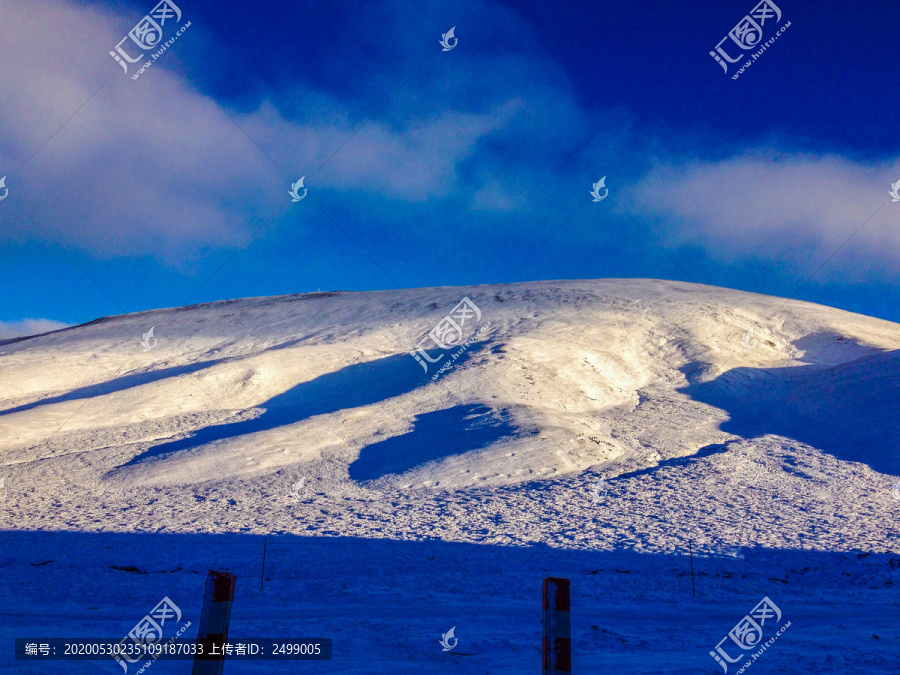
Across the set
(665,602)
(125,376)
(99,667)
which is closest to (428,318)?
(125,376)

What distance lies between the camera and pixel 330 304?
30.7 m

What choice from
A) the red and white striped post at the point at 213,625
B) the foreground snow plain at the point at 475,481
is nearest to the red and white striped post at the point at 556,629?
the red and white striped post at the point at 213,625

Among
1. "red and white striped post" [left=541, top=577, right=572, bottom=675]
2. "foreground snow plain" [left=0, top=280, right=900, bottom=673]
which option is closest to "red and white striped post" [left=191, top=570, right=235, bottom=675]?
"red and white striped post" [left=541, top=577, right=572, bottom=675]

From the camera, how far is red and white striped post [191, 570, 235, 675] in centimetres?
347

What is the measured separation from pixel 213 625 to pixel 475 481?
974 cm

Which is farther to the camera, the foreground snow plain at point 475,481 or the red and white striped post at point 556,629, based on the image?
the foreground snow plain at point 475,481

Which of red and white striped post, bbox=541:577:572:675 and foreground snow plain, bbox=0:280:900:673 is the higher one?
foreground snow plain, bbox=0:280:900:673

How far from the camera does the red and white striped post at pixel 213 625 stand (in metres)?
3.47

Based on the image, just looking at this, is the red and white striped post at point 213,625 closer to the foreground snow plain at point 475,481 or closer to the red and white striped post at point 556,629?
the red and white striped post at point 556,629

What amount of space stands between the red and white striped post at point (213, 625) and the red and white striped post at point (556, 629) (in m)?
1.86

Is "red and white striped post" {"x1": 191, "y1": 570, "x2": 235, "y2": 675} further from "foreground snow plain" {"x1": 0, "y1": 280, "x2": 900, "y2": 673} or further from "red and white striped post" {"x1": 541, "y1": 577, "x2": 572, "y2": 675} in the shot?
"foreground snow plain" {"x1": 0, "y1": 280, "x2": 900, "y2": 673}

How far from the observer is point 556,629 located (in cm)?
351

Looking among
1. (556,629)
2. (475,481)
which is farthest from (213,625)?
(475,481)

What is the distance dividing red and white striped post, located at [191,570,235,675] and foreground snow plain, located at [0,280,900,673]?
1.98 m
